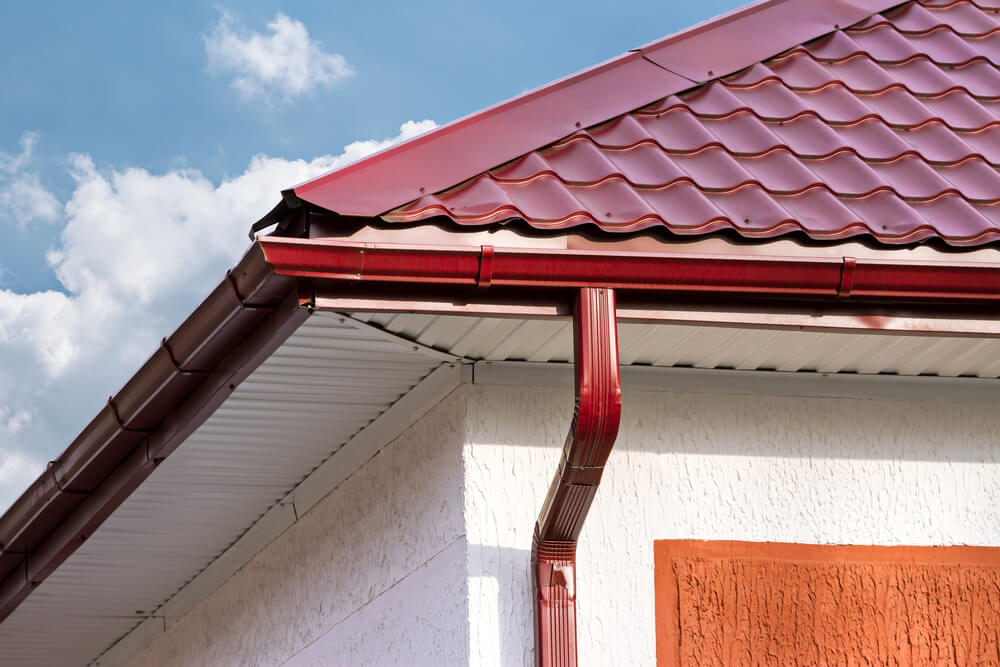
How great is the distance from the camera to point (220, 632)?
20.6ft

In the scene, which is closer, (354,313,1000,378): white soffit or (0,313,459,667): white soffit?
(354,313,1000,378): white soffit

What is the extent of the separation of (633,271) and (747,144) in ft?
3.47

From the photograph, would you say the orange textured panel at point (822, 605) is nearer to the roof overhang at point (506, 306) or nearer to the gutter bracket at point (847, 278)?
the roof overhang at point (506, 306)

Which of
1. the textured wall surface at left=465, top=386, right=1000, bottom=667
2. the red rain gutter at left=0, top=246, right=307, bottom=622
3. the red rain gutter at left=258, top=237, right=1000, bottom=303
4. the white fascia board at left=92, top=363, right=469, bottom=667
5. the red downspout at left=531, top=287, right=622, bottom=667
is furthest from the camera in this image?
the white fascia board at left=92, top=363, right=469, bottom=667

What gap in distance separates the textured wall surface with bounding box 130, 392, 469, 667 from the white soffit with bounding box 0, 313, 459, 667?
0.12m

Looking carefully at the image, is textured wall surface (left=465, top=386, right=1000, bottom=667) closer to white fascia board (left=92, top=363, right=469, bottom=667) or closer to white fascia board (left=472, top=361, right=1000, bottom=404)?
white fascia board (left=472, top=361, right=1000, bottom=404)

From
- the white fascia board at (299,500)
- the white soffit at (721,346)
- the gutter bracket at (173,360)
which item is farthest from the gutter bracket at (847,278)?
the gutter bracket at (173,360)

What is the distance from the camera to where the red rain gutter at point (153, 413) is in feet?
12.5

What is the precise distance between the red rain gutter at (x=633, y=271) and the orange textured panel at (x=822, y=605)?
0.92 meters

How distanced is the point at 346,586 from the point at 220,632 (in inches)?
62.0

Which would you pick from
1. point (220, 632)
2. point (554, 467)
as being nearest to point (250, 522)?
point (220, 632)

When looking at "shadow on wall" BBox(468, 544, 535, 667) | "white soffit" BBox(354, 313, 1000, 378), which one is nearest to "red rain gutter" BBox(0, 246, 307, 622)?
"white soffit" BBox(354, 313, 1000, 378)

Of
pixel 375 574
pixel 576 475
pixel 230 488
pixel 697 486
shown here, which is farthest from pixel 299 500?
pixel 576 475

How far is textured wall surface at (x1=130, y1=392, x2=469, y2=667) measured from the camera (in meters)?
4.24
